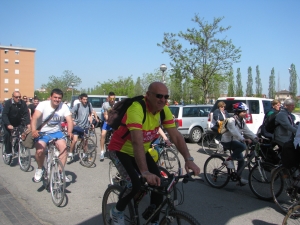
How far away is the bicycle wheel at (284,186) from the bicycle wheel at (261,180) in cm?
29

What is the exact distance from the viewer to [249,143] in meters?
5.84

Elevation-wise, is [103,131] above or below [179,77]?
below

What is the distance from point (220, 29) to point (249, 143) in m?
17.1

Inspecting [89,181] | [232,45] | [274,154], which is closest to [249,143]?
[274,154]

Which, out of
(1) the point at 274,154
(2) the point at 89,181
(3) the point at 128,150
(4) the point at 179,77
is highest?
(4) the point at 179,77

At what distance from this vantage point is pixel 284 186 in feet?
16.6

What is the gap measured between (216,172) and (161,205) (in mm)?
3429

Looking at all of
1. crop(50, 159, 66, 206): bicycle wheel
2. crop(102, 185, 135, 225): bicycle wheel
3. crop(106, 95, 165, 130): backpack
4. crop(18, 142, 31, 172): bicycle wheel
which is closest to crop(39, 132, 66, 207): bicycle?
crop(50, 159, 66, 206): bicycle wheel

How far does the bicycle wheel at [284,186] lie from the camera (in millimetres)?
4801

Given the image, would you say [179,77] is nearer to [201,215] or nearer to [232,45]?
[232,45]

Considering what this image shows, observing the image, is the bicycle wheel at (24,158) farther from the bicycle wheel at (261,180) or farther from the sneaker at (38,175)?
the bicycle wheel at (261,180)

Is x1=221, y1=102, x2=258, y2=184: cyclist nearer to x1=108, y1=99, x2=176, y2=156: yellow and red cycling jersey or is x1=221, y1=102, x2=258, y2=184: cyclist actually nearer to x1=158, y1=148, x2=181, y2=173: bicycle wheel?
x1=158, y1=148, x2=181, y2=173: bicycle wheel

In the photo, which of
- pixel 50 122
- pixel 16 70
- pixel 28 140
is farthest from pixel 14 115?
pixel 16 70

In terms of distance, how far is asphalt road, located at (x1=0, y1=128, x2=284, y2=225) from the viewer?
15.4 ft
